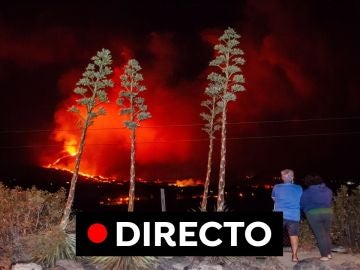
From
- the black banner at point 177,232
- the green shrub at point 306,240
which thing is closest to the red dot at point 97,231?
the black banner at point 177,232

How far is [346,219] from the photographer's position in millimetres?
19906

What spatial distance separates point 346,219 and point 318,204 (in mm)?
6277

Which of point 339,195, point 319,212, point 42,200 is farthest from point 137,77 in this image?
point 319,212

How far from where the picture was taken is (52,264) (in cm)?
1516

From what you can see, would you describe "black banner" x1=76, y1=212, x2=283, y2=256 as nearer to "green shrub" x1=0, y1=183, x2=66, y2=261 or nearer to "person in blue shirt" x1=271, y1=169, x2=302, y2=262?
"person in blue shirt" x1=271, y1=169, x2=302, y2=262

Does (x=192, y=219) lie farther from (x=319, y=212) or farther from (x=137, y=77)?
(x=137, y=77)

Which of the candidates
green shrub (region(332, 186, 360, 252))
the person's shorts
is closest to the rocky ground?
the person's shorts

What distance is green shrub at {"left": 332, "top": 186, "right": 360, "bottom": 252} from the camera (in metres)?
19.4

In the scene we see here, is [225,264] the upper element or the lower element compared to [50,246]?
lower

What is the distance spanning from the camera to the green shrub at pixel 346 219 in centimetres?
1936

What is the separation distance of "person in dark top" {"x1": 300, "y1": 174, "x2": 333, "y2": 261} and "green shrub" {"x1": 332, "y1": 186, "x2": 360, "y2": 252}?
524 cm

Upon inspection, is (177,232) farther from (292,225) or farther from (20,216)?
(20,216)

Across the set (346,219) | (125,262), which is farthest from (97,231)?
(346,219)

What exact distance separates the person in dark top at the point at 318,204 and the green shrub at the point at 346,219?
17.2 ft
